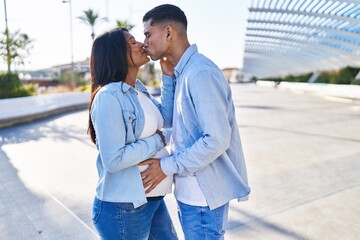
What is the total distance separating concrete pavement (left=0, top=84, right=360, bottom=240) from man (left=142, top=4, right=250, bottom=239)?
5.21ft

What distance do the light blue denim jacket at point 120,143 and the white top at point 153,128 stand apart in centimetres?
3

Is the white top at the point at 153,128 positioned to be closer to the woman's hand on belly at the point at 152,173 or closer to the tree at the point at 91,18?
the woman's hand on belly at the point at 152,173

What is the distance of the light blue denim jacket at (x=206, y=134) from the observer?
1.63m

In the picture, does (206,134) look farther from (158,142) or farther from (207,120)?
(158,142)

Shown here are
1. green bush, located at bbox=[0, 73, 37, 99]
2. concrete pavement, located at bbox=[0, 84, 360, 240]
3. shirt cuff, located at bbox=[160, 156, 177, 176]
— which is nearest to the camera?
shirt cuff, located at bbox=[160, 156, 177, 176]

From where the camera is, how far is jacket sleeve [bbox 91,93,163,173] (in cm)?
166

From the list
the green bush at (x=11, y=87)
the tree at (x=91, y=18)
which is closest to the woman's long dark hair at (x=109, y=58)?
the green bush at (x=11, y=87)

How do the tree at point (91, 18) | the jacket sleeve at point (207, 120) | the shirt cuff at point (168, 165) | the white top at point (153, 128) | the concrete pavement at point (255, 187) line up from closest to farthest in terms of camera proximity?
1. the jacket sleeve at point (207, 120)
2. the shirt cuff at point (168, 165)
3. the white top at point (153, 128)
4. the concrete pavement at point (255, 187)
5. the tree at point (91, 18)

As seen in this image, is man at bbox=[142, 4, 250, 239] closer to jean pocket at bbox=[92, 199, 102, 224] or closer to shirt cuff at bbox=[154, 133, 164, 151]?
shirt cuff at bbox=[154, 133, 164, 151]

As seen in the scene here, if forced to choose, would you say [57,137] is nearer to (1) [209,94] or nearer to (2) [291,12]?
(1) [209,94]

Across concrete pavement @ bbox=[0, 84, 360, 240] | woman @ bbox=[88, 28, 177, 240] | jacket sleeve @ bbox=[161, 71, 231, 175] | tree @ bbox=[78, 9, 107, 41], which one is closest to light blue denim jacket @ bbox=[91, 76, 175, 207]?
woman @ bbox=[88, 28, 177, 240]

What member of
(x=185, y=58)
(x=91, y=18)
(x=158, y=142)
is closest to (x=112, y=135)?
(x=158, y=142)

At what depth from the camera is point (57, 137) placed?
871 cm

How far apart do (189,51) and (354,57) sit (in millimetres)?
44003
